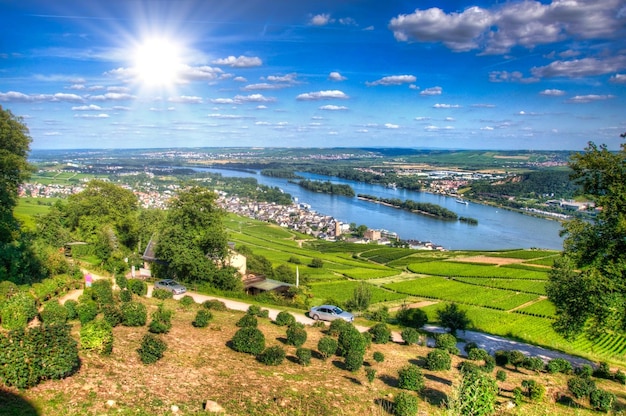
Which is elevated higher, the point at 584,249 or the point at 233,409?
the point at 584,249

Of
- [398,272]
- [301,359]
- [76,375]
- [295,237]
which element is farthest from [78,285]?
[295,237]

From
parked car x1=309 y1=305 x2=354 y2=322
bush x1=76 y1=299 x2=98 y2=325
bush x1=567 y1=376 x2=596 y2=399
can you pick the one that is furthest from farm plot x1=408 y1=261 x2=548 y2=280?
bush x1=76 y1=299 x2=98 y2=325

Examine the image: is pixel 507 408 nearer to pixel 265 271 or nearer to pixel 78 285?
pixel 78 285

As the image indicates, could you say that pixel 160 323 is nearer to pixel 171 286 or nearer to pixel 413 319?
pixel 171 286

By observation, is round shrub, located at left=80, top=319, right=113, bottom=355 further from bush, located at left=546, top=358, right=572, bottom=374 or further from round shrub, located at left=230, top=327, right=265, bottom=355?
bush, located at left=546, top=358, right=572, bottom=374

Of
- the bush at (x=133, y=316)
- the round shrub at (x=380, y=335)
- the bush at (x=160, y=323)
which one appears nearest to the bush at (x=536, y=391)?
the round shrub at (x=380, y=335)
